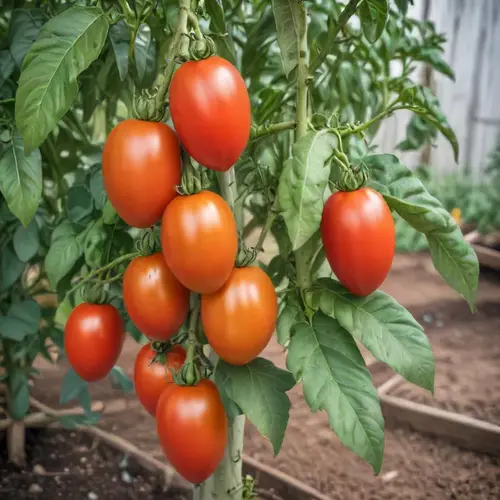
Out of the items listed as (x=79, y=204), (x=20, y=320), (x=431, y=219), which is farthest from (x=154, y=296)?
(x=20, y=320)

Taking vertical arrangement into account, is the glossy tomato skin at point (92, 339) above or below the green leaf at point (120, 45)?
below

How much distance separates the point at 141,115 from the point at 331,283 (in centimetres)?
30

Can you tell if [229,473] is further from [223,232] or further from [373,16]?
[373,16]

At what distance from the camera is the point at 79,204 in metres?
1.03

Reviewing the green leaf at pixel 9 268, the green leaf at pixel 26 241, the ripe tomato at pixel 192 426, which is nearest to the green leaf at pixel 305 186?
the ripe tomato at pixel 192 426

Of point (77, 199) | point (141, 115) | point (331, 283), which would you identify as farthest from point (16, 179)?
point (331, 283)

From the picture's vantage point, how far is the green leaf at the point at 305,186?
618 mm

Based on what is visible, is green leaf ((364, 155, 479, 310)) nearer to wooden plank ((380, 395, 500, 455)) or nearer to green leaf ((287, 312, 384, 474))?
green leaf ((287, 312, 384, 474))

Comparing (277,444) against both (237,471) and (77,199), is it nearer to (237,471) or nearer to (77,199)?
(237,471)

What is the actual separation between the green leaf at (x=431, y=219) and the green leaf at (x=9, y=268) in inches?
28.1

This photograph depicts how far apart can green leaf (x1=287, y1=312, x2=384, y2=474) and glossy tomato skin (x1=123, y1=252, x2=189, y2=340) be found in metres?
0.14

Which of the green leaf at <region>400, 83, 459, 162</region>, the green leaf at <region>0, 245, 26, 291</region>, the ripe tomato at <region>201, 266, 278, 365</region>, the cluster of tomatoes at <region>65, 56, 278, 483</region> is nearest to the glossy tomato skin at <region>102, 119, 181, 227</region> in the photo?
the cluster of tomatoes at <region>65, 56, 278, 483</region>

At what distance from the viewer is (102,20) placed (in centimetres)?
72

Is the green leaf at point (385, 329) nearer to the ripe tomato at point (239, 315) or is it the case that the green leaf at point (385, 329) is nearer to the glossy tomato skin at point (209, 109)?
the ripe tomato at point (239, 315)
